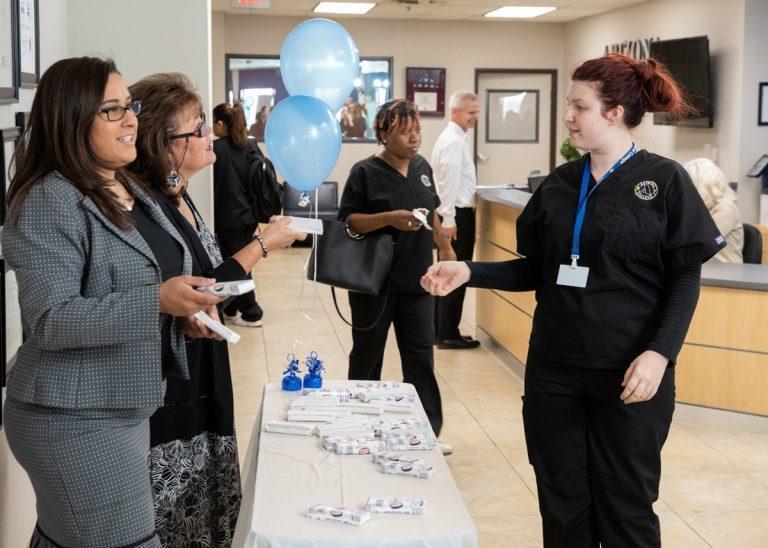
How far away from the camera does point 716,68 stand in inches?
367

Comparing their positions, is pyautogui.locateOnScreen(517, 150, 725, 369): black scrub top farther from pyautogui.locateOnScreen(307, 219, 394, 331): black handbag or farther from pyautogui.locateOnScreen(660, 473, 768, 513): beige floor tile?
pyautogui.locateOnScreen(660, 473, 768, 513): beige floor tile

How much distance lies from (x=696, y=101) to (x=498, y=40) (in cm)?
458

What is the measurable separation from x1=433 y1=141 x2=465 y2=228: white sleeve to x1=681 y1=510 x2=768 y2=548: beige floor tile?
310 cm

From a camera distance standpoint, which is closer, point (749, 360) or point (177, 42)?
point (177, 42)

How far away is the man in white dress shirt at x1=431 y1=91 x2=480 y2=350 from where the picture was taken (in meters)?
6.64

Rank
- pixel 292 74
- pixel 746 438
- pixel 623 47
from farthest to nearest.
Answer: pixel 623 47 → pixel 746 438 → pixel 292 74

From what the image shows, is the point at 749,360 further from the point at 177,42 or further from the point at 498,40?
the point at 498,40

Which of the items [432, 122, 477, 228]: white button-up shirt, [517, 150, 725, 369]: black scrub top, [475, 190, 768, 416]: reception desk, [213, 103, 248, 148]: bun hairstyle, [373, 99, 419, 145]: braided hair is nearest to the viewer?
[517, 150, 725, 369]: black scrub top

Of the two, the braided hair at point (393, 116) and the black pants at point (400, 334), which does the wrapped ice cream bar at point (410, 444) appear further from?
the braided hair at point (393, 116)

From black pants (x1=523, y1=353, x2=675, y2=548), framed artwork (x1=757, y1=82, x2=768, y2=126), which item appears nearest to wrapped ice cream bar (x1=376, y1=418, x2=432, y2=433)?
black pants (x1=523, y1=353, x2=675, y2=548)

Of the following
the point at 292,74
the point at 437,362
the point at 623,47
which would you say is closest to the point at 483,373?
the point at 437,362

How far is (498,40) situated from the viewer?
534 inches

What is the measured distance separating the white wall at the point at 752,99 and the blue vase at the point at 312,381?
270 inches

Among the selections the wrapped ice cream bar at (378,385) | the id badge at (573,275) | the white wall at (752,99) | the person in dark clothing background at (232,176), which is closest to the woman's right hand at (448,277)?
the id badge at (573,275)
